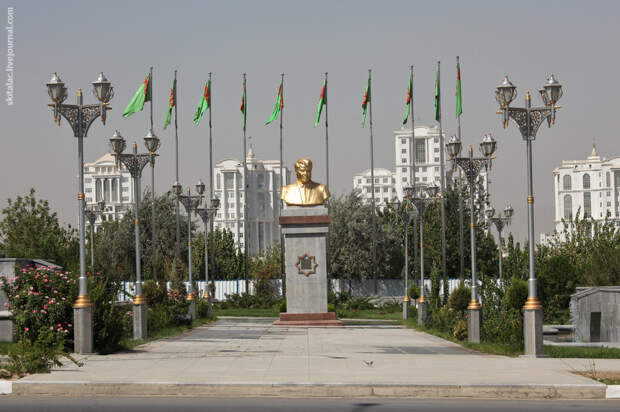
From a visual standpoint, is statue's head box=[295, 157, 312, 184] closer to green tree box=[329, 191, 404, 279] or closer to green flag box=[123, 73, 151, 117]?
green flag box=[123, 73, 151, 117]

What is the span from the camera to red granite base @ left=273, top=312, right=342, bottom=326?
3744cm

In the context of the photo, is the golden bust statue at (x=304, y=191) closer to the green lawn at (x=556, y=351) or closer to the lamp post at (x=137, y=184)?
the lamp post at (x=137, y=184)

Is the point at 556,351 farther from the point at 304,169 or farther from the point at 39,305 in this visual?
the point at 304,169

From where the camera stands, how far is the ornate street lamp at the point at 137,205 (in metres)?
25.4

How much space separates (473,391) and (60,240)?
53956 millimetres

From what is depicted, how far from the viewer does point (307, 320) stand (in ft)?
124

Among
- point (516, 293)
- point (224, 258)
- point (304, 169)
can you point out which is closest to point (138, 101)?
point (304, 169)

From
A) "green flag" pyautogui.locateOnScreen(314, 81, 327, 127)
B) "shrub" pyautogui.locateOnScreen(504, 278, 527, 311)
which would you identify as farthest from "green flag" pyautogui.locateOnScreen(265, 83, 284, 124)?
"shrub" pyautogui.locateOnScreen(504, 278, 527, 311)

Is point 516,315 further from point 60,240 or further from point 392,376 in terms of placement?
point 60,240

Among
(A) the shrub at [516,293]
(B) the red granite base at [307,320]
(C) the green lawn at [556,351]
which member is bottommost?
(B) the red granite base at [307,320]

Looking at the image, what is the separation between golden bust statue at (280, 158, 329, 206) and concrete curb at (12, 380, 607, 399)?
24.8 meters

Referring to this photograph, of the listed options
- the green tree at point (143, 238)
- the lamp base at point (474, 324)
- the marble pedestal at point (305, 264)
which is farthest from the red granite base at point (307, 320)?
the green tree at point (143, 238)

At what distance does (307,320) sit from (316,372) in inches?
874

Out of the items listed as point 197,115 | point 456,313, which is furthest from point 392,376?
point 197,115
